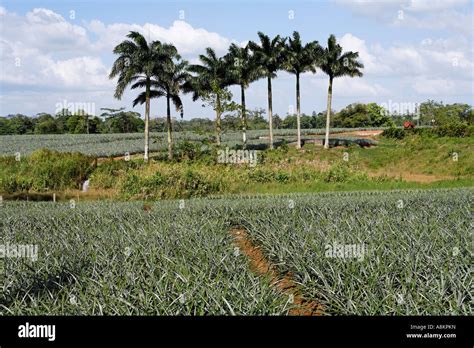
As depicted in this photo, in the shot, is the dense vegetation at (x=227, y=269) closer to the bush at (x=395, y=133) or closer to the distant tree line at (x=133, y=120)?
the bush at (x=395, y=133)

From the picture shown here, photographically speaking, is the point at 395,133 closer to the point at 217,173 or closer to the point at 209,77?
the point at 209,77

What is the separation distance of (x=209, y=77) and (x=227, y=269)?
3814 cm

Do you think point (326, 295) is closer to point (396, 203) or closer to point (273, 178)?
point (396, 203)

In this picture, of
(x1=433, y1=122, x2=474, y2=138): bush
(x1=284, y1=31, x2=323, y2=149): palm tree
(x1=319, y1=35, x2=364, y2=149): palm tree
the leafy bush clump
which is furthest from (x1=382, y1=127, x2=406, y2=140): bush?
the leafy bush clump

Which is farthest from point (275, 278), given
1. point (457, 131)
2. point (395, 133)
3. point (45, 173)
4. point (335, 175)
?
point (395, 133)

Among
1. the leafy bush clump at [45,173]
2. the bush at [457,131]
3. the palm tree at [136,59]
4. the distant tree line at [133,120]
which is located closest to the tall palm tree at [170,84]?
the palm tree at [136,59]

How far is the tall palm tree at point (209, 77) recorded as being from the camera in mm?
41406

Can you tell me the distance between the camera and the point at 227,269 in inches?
237

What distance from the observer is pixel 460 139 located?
43031mm

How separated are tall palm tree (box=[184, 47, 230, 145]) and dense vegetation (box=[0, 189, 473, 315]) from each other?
3220 cm

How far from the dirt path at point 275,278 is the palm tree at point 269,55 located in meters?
Result: 34.8

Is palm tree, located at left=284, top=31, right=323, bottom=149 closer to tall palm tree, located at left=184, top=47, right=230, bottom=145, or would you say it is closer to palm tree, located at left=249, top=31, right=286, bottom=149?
palm tree, located at left=249, top=31, right=286, bottom=149

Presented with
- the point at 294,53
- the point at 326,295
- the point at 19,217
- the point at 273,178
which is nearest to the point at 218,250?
the point at 326,295

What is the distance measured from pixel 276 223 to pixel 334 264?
341cm
